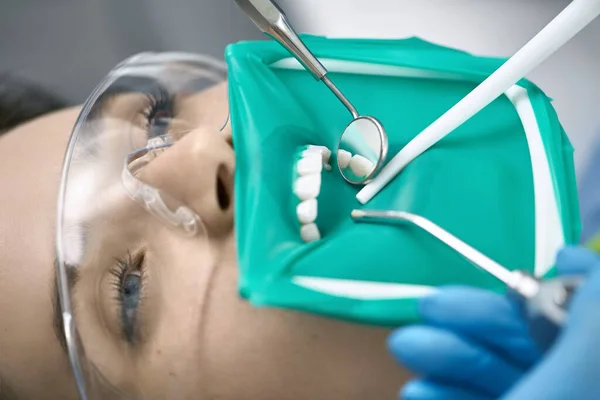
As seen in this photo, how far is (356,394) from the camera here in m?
0.55

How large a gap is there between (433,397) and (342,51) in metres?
0.41

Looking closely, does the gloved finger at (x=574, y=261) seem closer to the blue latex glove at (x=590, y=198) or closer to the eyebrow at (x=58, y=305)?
the blue latex glove at (x=590, y=198)

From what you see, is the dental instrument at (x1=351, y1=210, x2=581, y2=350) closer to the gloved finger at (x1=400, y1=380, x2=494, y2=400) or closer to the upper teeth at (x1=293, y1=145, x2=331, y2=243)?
the gloved finger at (x1=400, y1=380, x2=494, y2=400)

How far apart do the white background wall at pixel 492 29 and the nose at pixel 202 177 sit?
593mm

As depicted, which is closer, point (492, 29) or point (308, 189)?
point (308, 189)

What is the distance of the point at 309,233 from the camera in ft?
1.79

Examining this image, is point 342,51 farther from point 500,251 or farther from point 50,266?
point 50,266

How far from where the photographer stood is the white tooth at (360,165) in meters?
0.60

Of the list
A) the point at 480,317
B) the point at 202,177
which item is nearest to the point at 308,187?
the point at 202,177

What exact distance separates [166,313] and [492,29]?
75cm

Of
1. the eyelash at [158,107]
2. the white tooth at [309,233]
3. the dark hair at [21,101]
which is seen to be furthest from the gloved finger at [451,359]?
the dark hair at [21,101]

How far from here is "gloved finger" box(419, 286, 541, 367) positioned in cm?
42

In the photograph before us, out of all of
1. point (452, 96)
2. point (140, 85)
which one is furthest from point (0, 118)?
point (452, 96)

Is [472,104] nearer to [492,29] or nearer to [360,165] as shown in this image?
[360,165]
